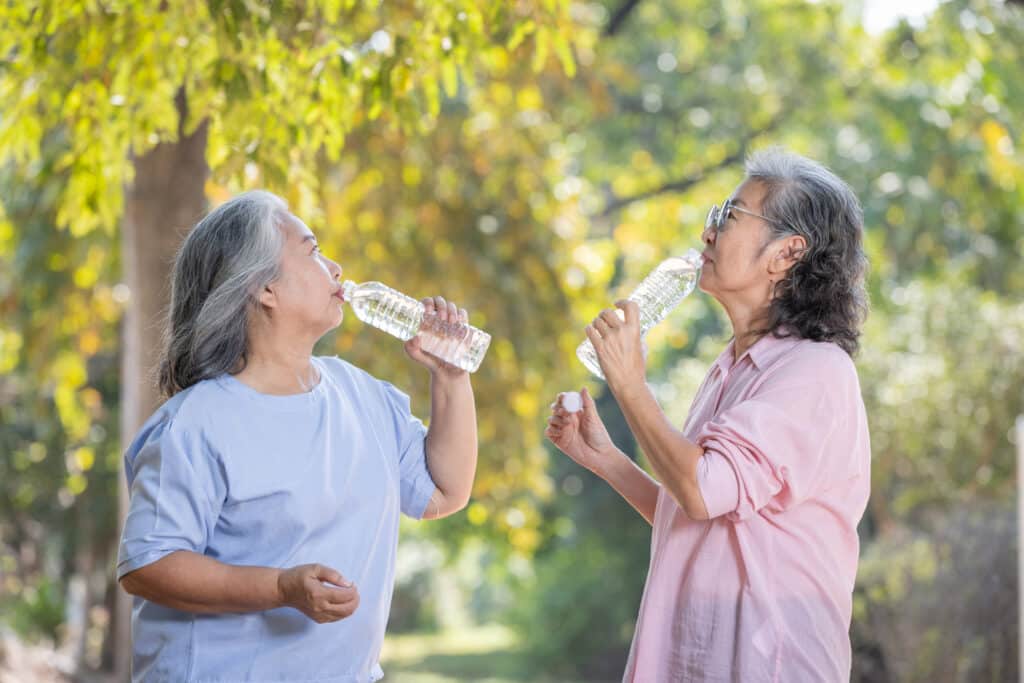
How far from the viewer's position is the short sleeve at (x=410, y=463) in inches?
101

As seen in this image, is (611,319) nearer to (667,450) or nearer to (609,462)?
(667,450)

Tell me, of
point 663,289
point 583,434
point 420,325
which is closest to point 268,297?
point 420,325

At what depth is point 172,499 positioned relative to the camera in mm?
2135

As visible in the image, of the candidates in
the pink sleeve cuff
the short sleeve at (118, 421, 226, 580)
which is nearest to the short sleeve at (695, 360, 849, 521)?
the pink sleeve cuff

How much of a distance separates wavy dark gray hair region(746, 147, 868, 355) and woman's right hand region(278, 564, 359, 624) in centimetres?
101

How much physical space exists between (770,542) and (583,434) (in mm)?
503

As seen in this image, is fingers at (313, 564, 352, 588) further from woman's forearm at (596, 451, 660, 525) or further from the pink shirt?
woman's forearm at (596, 451, 660, 525)

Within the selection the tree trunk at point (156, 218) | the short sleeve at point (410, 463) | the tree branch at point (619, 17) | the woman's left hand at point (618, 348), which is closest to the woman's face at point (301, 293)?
the short sleeve at point (410, 463)

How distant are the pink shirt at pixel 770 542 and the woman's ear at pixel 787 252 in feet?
0.50

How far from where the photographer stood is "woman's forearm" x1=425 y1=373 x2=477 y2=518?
2.56m

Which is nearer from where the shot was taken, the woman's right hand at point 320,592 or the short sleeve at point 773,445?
the woman's right hand at point 320,592

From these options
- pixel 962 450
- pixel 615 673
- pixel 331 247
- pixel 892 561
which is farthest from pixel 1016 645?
pixel 615 673

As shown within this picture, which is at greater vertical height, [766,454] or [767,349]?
[767,349]

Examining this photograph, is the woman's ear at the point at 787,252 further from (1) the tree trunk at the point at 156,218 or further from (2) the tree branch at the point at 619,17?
(2) the tree branch at the point at 619,17
